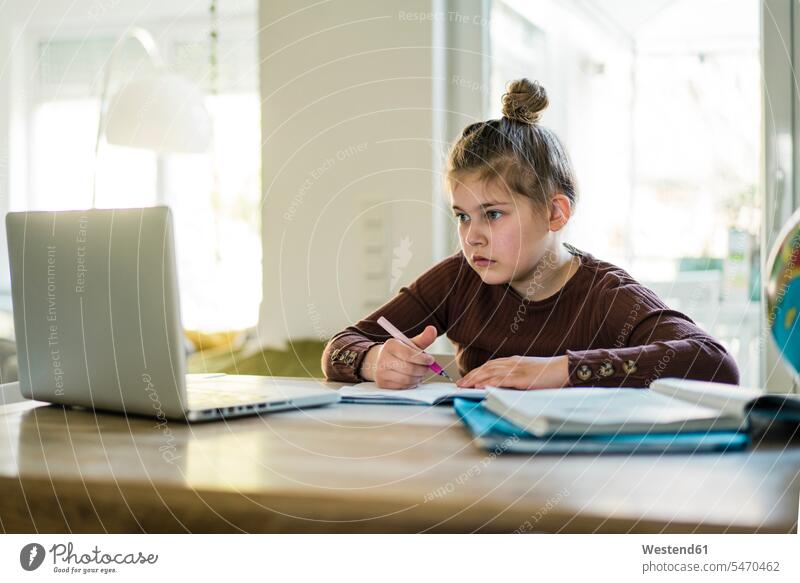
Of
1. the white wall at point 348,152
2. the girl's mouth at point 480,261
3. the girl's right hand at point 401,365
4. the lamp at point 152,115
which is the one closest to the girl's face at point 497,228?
the girl's mouth at point 480,261

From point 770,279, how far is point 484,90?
5.06 ft

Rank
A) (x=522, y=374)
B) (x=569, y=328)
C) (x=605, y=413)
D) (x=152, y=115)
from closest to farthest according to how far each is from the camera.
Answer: (x=605, y=413) → (x=522, y=374) → (x=569, y=328) → (x=152, y=115)

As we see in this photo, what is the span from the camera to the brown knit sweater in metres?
0.95

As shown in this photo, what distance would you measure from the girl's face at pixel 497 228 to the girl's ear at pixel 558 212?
0.6 inches

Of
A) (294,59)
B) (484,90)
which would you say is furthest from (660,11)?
(294,59)

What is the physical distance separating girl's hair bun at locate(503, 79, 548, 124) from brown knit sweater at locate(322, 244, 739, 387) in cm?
23

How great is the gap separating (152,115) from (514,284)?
46.5 inches

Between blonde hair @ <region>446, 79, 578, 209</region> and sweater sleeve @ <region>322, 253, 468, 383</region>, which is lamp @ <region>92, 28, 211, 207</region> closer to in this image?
sweater sleeve @ <region>322, 253, 468, 383</region>

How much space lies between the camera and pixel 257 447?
0.67 metres

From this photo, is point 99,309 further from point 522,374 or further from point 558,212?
point 558,212

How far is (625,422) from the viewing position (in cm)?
63

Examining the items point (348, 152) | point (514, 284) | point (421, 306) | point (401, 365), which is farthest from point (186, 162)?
point (401, 365)
